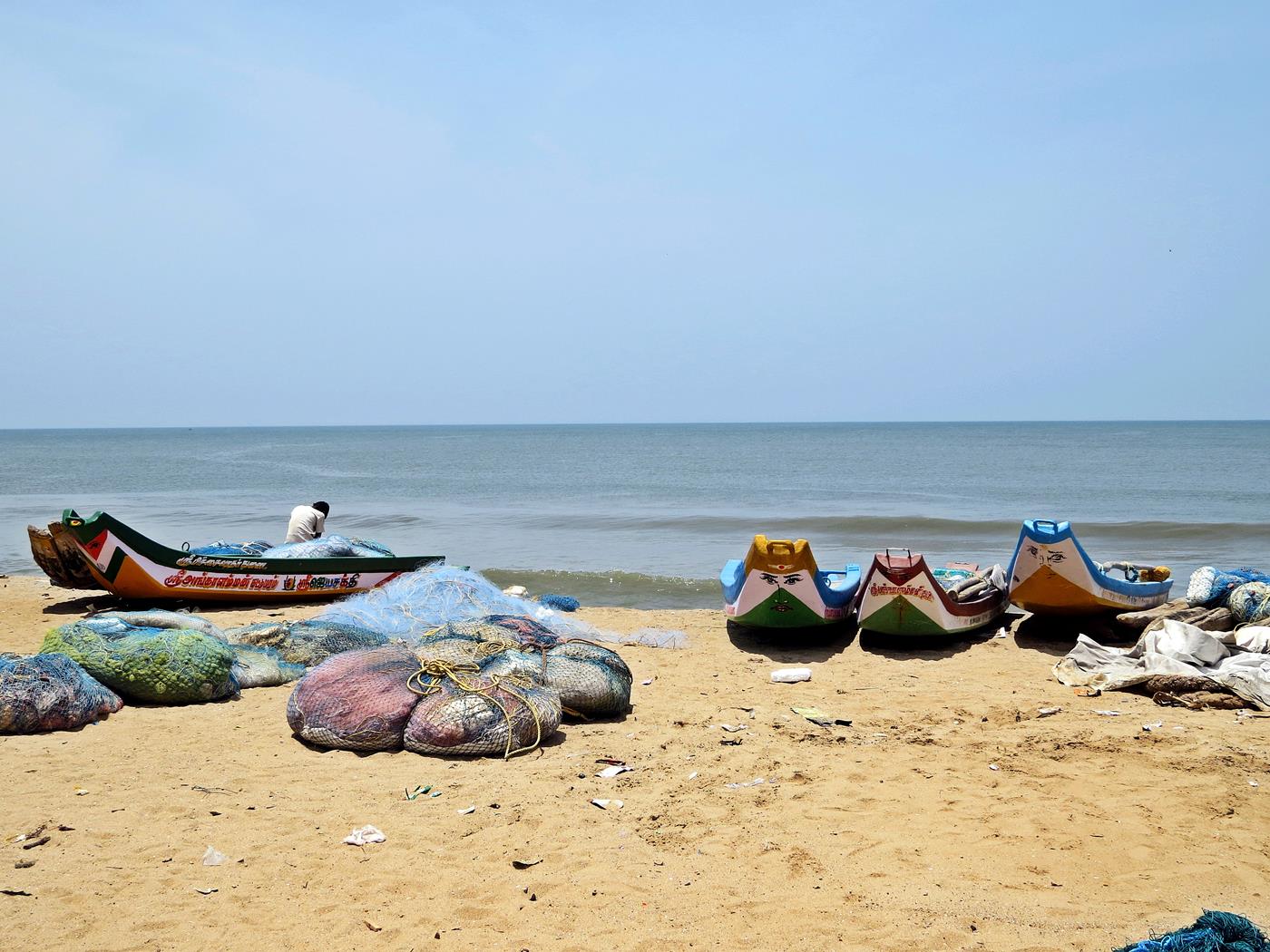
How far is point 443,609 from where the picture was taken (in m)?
9.46

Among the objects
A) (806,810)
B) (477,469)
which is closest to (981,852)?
(806,810)

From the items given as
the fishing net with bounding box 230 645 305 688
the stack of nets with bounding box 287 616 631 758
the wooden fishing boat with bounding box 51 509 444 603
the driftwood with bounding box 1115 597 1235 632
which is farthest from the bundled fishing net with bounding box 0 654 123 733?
the driftwood with bounding box 1115 597 1235 632

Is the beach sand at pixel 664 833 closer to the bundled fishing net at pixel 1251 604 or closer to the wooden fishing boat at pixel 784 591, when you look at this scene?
the bundled fishing net at pixel 1251 604

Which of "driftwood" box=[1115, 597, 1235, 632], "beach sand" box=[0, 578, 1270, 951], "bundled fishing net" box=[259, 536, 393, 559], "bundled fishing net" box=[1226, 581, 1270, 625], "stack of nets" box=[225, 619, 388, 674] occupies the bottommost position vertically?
"beach sand" box=[0, 578, 1270, 951]

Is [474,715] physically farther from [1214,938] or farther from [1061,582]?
[1061,582]

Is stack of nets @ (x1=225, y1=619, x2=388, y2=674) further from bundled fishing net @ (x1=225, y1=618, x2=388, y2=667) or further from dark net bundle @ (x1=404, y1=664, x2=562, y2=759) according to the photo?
dark net bundle @ (x1=404, y1=664, x2=562, y2=759)

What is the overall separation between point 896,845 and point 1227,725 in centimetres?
339

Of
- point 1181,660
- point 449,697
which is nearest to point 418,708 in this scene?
point 449,697

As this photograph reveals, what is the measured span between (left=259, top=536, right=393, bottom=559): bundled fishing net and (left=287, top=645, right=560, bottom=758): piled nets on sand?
5.76 metres

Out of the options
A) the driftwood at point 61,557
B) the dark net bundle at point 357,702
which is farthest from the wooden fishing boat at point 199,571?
the dark net bundle at point 357,702

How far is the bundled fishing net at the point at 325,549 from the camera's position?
12.2 m

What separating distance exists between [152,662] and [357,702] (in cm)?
190

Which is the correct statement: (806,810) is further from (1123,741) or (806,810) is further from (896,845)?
(1123,741)

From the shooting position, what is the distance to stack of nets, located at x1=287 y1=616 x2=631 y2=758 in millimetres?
6270
